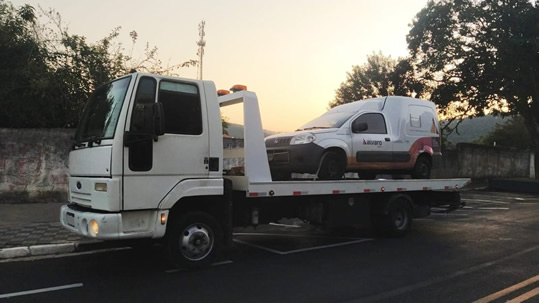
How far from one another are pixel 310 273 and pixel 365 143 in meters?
3.41

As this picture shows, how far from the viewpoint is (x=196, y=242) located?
19.0 ft

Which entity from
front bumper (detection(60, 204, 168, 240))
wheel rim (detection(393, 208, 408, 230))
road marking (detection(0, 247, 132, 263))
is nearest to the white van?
wheel rim (detection(393, 208, 408, 230))

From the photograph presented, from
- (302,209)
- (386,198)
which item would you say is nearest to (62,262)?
(302,209)

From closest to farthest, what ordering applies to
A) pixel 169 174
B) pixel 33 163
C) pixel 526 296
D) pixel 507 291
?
pixel 526 296
pixel 507 291
pixel 169 174
pixel 33 163

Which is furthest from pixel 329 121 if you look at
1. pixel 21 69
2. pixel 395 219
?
pixel 21 69

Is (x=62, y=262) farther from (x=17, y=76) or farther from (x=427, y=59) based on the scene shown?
(x=427, y=59)

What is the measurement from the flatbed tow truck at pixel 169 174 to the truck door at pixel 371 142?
4.67ft

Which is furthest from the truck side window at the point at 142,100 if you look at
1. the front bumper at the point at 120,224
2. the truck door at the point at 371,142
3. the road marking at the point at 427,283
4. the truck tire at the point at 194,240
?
the truck door at the point at 371,142

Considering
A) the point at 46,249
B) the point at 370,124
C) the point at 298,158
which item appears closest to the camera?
the point at 46,249

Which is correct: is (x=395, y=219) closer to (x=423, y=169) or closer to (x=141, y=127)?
(x=423, y=169)

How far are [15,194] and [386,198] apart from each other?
976 cm

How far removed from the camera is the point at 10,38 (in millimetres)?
12023

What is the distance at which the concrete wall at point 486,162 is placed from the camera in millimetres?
23312

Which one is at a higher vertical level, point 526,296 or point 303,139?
point 303,139
